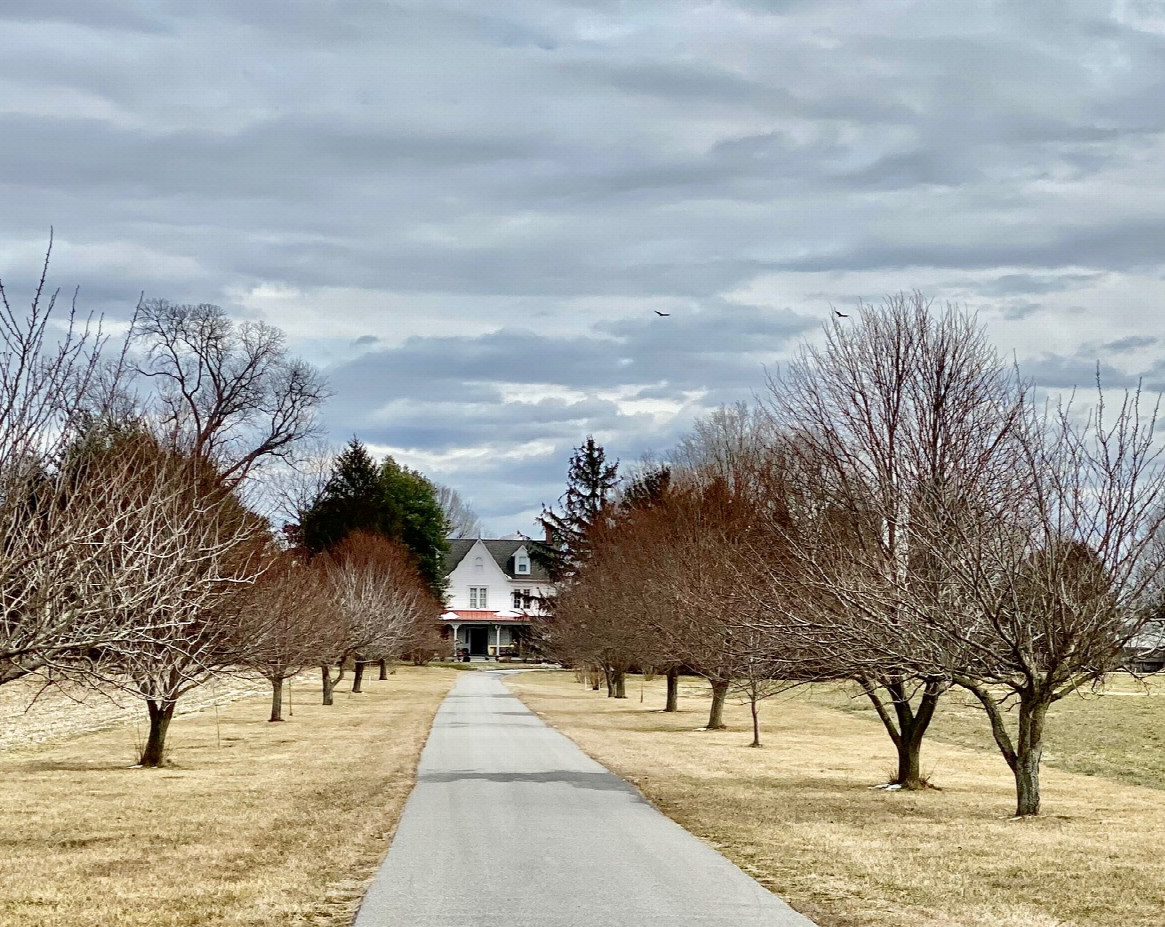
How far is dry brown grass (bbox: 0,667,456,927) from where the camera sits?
10484 mm

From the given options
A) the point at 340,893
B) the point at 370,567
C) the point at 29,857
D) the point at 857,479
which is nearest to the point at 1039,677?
the point at 857,479

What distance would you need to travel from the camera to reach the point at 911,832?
1527cm

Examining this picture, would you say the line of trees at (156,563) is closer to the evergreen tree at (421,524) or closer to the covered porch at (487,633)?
the evergreen tree at (421,524)

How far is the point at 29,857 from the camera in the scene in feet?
42.6

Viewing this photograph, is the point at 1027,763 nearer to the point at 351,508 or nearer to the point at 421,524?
the point at 351,508

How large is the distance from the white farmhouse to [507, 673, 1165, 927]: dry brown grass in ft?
239

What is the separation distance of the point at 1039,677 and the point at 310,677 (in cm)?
5937

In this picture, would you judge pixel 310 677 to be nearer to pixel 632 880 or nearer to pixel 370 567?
pixel 370 567

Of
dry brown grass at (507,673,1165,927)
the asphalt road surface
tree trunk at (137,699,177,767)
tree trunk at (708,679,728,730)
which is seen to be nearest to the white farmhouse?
tree trunk at (708,679,728,730)

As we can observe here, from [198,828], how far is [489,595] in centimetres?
9469

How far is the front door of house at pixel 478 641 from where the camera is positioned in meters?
107

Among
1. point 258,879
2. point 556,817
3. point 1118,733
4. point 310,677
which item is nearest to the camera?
point 258,879

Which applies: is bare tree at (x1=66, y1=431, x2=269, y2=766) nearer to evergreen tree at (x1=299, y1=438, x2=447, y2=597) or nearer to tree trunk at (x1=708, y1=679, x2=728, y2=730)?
tree trunk at (x1=708, y1=679, x2=728, y2=730)

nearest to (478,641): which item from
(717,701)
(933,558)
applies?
(717,701)
